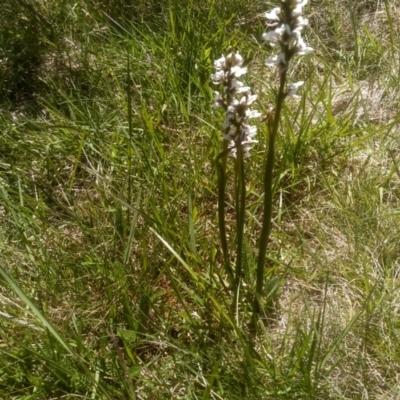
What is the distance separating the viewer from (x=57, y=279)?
1.84 meters

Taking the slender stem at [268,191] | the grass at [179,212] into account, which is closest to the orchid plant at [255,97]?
the slender stem at [268,191]

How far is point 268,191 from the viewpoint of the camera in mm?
1392

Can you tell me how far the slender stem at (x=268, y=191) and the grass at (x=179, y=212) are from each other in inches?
3.6

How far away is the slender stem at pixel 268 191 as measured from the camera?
4.06ft

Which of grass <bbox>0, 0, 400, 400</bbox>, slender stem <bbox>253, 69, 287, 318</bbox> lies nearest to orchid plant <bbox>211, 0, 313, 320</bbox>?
slender stem <bbox>253, 69, 287, 318</bbox>

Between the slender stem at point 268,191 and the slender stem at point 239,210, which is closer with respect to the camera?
the slender stem at point 268,191

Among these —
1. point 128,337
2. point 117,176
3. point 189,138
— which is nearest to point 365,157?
point 189,138

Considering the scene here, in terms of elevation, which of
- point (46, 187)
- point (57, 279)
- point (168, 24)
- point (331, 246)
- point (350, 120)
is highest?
point (168, 24)

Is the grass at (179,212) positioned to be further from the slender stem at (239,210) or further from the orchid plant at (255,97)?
the orchid plant at (255,97)

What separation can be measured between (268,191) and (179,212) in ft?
2.29

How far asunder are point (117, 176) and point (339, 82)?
3.36 feet

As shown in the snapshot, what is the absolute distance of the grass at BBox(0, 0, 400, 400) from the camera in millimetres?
1594

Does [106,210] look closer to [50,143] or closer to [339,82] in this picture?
[50,143]

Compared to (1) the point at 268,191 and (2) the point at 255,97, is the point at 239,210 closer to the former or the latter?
(1) the point at 268,191
